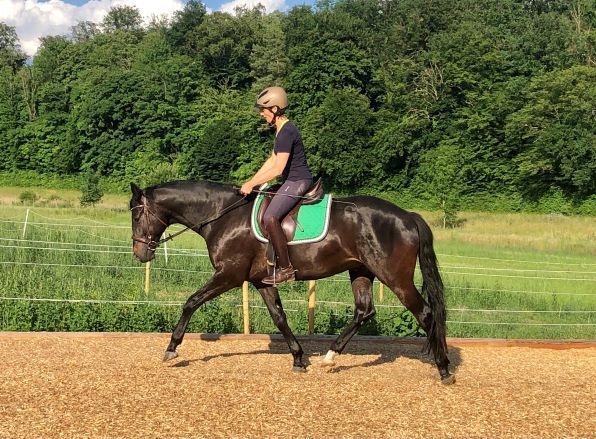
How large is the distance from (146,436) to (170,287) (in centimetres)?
958

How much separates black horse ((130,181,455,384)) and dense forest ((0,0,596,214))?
110 ft

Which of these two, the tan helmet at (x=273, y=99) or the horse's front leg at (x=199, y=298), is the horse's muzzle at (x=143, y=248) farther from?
the tan helmet at (x=273, y=99)

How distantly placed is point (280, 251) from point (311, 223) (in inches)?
18.1

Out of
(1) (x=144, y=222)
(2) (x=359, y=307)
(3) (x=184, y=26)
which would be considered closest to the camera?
(1) (x=144, y=222)

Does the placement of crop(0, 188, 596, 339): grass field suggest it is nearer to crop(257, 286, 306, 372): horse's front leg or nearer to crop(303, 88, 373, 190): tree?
crop(257, 286, 306, 372): horse's front leg

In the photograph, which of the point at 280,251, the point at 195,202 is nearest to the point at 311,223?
the point at 280,251

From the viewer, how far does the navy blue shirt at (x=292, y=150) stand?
726 cm

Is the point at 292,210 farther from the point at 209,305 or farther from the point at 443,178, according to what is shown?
the point at 443,178

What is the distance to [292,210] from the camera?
742cm

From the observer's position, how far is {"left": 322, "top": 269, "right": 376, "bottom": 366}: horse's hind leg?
7.73 metres

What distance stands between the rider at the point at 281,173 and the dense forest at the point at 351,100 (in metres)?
33.7

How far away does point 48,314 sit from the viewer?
10.0m

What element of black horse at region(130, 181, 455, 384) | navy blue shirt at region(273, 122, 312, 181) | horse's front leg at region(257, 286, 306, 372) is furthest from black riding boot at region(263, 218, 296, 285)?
navy blue shirt at region(273, 122, 312, 181)

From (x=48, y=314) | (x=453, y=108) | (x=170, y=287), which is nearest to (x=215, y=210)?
(x=48, y=314)
